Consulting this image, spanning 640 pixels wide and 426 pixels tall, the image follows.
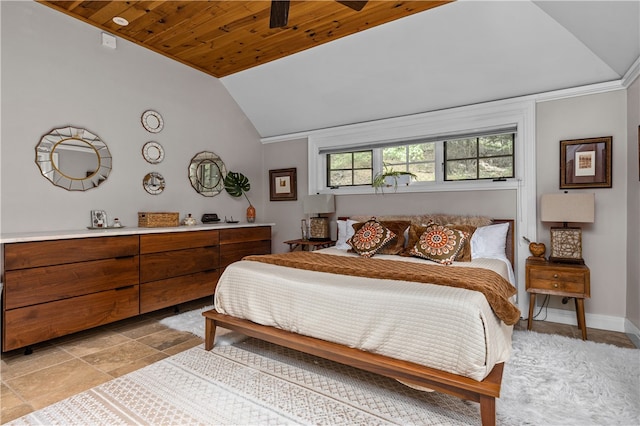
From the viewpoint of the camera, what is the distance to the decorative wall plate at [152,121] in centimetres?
381

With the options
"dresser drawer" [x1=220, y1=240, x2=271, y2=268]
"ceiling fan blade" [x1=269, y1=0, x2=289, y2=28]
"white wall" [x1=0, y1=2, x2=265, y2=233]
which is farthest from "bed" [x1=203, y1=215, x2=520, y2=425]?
"white wall" [x1=0, y1=2, x2=265, y2=233]

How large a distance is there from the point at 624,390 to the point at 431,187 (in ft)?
7.80

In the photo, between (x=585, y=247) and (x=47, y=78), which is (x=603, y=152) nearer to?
(x=585, y=247)

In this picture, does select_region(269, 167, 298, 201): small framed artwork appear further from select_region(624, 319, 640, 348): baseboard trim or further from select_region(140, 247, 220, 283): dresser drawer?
select_region(624, 319, 640, 348): baseboard trim

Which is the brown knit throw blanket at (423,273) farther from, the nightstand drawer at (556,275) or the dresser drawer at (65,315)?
the dresser drawer at (65,315)

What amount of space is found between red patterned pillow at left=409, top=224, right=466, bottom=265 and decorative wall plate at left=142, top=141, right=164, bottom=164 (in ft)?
9.58

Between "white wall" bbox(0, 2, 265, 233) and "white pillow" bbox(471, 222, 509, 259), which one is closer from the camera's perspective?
"white wall" bbox(0, 2, 265, 233)

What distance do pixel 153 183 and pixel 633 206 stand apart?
4550mm

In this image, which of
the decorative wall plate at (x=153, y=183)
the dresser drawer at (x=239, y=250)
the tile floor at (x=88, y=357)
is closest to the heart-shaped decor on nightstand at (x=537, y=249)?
the tile floor at (x=88, y=357)

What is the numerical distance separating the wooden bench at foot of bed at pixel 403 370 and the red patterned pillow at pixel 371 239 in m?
1.25

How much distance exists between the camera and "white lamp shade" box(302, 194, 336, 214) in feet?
14.7

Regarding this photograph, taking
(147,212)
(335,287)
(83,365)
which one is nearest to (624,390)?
(335,287)

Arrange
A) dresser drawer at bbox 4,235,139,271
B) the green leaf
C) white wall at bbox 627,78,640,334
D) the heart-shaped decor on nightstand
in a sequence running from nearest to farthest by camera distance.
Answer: dresser drawer at bbox 4,235,139,271
white wall at bbox 627,78,640,334
the heart-shaped decor on nightstand
the green leaf

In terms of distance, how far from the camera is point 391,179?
4.27m
